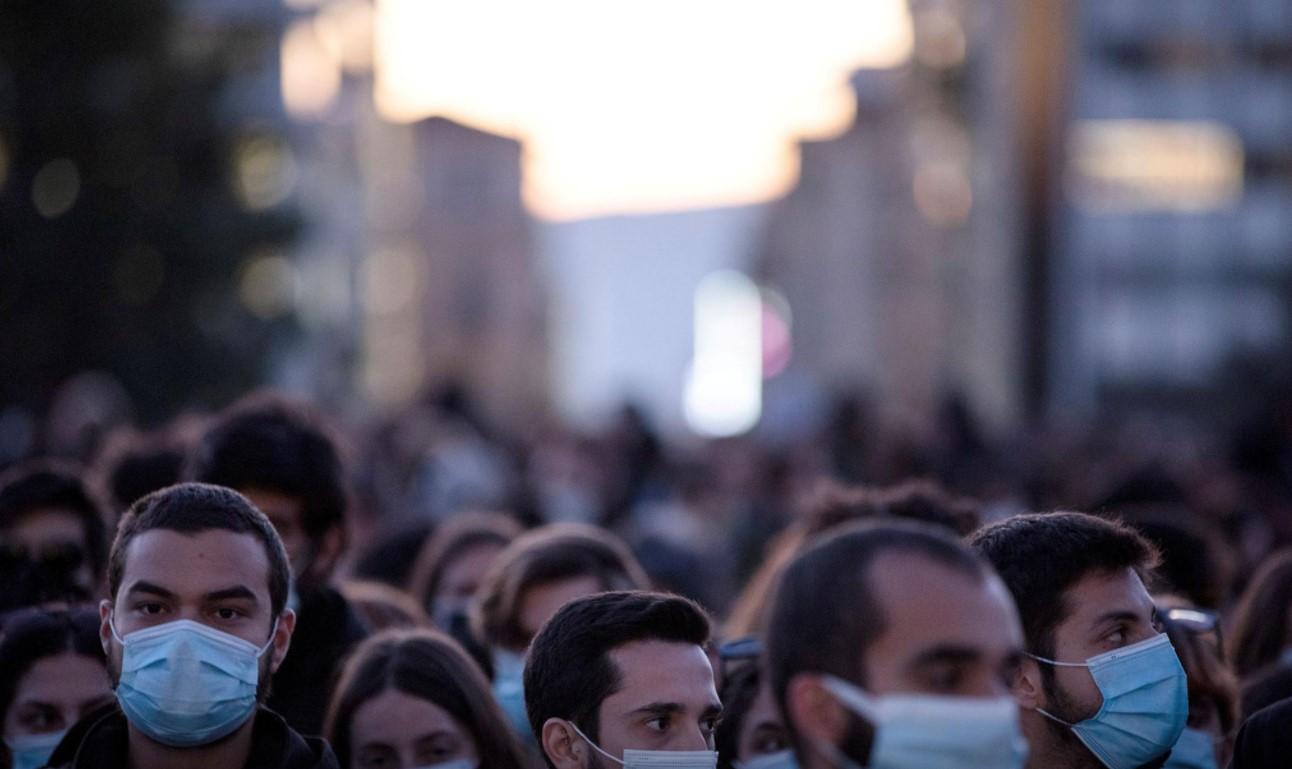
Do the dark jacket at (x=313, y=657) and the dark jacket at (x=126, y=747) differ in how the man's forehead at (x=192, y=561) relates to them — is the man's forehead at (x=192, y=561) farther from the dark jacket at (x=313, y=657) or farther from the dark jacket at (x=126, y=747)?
the dark jacket at (x=313, y=657)

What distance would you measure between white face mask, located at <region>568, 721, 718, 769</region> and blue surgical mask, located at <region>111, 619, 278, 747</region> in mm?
843

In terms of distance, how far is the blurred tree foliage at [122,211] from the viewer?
103 feet

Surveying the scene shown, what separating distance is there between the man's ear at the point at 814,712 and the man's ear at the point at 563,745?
1049 millimetres

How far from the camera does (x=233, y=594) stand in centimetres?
450

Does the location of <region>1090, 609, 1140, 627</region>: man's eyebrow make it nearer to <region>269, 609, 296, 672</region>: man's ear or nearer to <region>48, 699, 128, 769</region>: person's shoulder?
<region>269, 609, 296, 672</region>: man's ear

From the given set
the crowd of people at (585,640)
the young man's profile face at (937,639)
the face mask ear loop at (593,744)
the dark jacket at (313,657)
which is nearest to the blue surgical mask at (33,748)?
the crowd of people at (585,640)

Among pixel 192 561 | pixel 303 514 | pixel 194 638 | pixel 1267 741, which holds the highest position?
pixel 192 561

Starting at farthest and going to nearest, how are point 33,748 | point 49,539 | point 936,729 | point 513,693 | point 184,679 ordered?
1. point 49,539
2. point 513,693
3. point 33,748
4. point 184,679
5. point 936,729

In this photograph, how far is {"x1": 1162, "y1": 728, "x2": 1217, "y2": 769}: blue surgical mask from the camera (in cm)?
515

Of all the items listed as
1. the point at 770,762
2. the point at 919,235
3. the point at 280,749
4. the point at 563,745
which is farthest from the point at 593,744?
the point at 919,235

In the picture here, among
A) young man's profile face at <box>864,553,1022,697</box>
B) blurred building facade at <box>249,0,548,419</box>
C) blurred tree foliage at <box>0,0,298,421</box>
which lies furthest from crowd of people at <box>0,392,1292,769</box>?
blurred building facade at <box>249,0,548,419</box>

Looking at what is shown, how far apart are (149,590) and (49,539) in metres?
2.23

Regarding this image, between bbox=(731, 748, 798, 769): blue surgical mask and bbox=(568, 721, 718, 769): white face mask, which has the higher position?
bbox=(568, 721, 718, 769): white face mask

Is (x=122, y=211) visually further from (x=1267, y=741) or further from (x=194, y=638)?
(x=1267, y=741)
